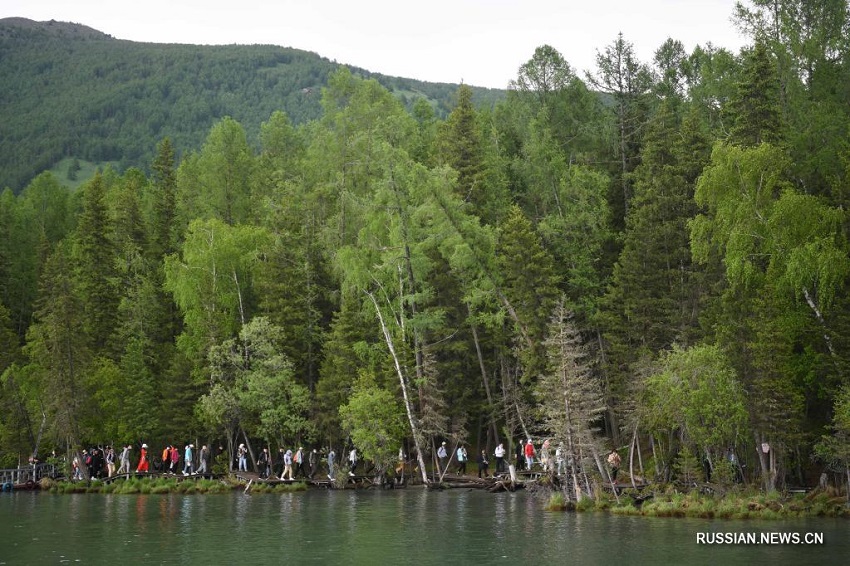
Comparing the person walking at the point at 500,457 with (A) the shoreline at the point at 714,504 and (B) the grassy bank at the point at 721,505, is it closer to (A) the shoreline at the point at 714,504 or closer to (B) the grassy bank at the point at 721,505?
(A) the shoreline at the point at 714,504

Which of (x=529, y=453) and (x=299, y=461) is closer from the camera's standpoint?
(x=529, y=453)

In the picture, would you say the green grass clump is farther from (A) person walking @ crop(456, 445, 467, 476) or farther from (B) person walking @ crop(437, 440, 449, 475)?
(A) person walking @ crop(456, 445, 467, 476)

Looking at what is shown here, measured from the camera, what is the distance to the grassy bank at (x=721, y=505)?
1407 inches

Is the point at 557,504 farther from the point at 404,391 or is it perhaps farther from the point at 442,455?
the point at 404,391

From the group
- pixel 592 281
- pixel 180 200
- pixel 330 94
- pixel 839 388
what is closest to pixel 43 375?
pixel 180 200

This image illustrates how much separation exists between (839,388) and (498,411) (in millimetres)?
21587

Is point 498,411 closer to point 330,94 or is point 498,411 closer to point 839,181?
point 839,181

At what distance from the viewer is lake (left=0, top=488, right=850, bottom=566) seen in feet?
88.1

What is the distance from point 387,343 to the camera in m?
58.8

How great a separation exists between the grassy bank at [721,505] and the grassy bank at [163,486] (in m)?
20.3

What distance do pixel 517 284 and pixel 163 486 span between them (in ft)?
76.9

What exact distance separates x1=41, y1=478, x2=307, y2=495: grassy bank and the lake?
8.59m

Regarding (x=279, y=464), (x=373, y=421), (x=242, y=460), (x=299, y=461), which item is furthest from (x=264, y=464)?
(x=373, y=421)

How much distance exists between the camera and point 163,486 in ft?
186
